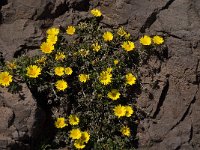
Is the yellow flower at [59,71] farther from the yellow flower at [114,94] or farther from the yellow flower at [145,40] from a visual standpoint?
the yellow flower at [145,40]

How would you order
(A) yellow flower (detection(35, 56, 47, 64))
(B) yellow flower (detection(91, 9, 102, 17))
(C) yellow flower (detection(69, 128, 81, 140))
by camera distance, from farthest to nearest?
1. (B) yellow flower (detection(91, 9, 102, 17))
2. (A) yellow flower (detection(35, 56, 47, 64))
3. (C) yellow flower (detection(69, 128, 81, 140))

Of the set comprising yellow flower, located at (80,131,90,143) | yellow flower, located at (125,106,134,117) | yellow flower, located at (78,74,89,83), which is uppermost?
yellow flower, located at (78,74,89,83)

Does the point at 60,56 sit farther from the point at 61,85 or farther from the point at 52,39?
the point at 61,85

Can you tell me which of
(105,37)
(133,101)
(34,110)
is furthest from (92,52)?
(34,110)

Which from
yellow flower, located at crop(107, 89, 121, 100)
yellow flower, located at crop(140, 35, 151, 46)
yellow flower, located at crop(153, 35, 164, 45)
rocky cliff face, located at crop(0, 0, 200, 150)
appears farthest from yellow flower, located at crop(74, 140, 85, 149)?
yellow flower, located at crop(153, 35, 164, 45)

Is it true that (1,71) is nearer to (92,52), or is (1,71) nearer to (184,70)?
(92,52)

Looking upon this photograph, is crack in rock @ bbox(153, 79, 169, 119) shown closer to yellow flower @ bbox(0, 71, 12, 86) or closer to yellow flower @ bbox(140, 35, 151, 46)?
yellow flower @ bbox(140, 35, 151, 46)

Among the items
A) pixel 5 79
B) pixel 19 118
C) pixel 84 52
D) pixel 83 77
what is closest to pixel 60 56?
pixel 84 52
